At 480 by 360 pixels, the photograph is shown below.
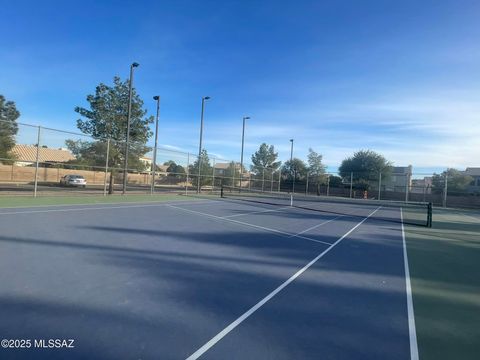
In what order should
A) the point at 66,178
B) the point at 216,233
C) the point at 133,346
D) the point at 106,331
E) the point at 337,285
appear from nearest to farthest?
the point at 133,346 → the point at 106,331 → the point at 337,285 → the point at 216,233 → the point at 66,178

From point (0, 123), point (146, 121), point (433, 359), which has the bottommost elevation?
point (433, 359)

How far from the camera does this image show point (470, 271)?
612cm

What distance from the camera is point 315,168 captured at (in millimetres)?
49562

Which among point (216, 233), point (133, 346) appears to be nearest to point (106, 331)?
point (133, 346)

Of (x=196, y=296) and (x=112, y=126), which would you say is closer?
(x=196, y=296)

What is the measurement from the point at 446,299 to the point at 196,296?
384cm

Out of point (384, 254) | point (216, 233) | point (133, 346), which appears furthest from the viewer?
point (216, 233)

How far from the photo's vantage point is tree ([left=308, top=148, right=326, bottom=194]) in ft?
145

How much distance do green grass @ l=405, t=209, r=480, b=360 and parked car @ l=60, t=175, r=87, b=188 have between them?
83.1ft

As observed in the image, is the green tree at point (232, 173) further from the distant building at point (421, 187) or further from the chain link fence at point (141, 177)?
the distant building at point (421, 187)

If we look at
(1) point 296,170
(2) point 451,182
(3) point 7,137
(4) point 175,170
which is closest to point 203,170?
(4) point 175,170

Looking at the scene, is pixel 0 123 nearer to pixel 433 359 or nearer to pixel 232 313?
pixel 232 313

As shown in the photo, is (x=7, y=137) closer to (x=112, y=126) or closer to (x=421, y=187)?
(x=112, y=126)

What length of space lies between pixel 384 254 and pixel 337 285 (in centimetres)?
326
